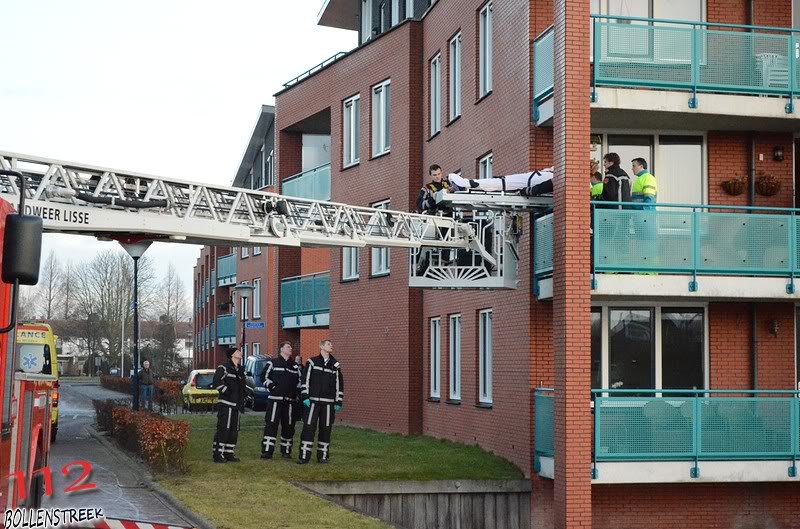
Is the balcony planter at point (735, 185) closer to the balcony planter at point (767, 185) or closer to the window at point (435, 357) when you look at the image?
the balcony planter at point (767, 185)

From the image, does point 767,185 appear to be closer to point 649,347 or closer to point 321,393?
point 649,347

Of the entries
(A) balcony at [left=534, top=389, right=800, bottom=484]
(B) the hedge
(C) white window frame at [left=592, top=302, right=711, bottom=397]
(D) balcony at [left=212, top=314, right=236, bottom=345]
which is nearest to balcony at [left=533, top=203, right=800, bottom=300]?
(C) white window frame at [left=592, top=302, right=711, bottom=397]

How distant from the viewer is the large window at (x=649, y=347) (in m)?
18.2

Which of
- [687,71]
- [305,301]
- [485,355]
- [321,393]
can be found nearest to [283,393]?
[321,393]

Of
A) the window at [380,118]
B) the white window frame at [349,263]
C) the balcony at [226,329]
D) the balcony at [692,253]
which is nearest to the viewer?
the balcony at [692,253]

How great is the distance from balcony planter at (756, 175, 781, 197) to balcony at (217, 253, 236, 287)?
44.4m

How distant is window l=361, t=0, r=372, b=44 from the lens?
114 ft

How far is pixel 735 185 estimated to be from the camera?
18.3 metres

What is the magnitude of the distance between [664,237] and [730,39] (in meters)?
3.13

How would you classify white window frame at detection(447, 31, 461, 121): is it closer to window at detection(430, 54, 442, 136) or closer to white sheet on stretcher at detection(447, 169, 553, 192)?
window at detection(430, 54, 442, 136)

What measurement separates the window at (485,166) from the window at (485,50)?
1151 mm

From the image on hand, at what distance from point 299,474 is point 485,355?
5437 millimetres

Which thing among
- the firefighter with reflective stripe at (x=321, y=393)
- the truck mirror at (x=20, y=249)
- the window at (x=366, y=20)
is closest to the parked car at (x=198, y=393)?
the window at (x=366, y=20)

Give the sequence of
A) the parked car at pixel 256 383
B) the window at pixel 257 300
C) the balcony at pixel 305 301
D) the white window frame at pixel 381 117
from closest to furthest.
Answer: the white window frame at pixel 381 117 → the balcony at pixel 305 301 → the parked car at pixel 256 383 → the window at pixel 257 300
